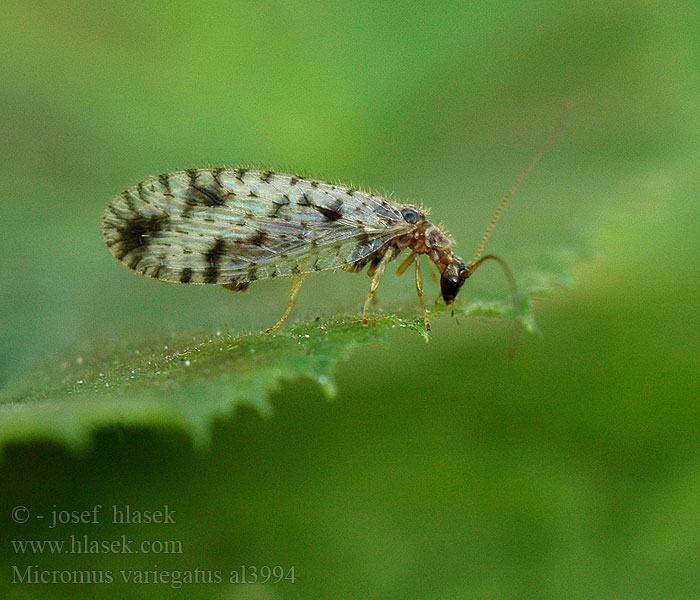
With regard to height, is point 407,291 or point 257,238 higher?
point 407,291

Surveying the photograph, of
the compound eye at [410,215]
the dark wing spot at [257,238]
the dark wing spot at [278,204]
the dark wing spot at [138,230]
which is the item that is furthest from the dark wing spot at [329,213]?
the dark wing spot at [138,230]

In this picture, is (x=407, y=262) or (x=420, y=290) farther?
(x=407, y=262)

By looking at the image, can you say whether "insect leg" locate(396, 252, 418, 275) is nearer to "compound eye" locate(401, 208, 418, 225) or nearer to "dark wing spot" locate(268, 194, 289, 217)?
"compound eye" locate(401, 208, 418, 225)

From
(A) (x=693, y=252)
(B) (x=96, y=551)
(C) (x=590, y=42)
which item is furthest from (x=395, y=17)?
(B) (x=96, y=551)

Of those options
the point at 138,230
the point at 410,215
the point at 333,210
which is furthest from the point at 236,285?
the point at 410,215

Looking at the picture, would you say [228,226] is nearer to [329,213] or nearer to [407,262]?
[329,213]

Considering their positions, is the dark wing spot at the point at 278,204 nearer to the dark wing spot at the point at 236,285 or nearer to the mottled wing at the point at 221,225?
the mottled wing at the point at 221,225

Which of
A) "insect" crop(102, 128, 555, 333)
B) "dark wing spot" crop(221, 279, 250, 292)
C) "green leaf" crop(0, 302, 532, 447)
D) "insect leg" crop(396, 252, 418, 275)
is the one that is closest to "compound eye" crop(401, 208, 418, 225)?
"insect leg" crop(396, 252, 418, 275)
